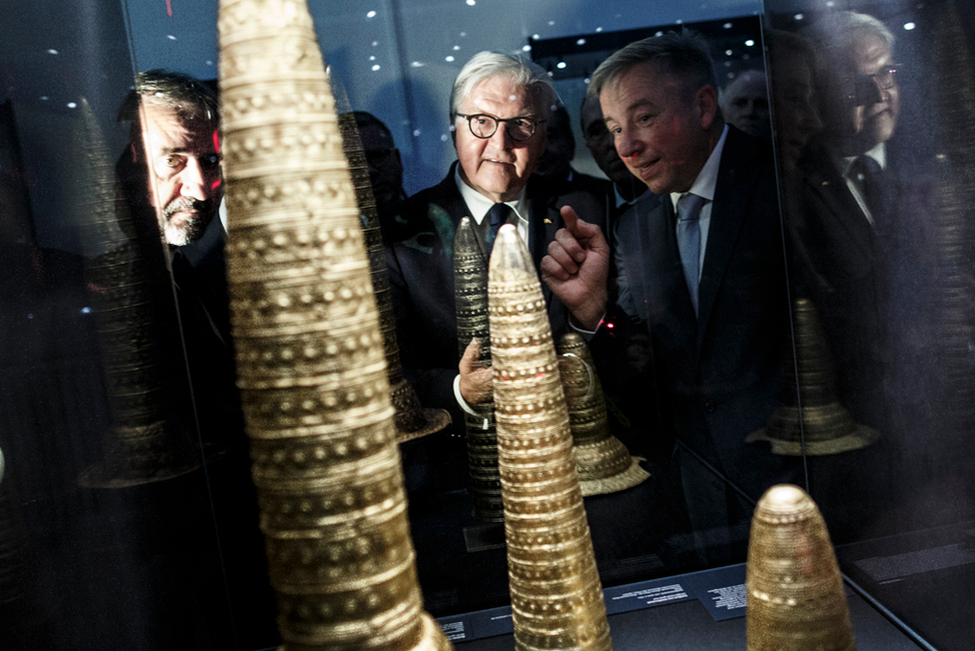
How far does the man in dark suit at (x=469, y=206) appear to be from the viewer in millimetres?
2162

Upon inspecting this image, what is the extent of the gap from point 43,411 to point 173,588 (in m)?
0.63

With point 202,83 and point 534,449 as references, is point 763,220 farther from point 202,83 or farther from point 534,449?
point 202,83

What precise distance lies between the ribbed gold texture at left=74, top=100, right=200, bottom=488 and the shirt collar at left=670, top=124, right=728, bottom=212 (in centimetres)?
145

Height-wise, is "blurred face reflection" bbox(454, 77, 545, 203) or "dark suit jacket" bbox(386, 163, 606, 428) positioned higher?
"blurred face reflection" bbox(454, 77, 545, 203)

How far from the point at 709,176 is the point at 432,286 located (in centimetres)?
89

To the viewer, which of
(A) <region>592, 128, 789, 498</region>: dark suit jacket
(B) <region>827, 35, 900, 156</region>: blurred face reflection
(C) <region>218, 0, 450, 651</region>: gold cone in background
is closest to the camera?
(C) <region>218, 0, 450, 651</region>: gold cone in background

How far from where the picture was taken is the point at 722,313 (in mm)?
2414

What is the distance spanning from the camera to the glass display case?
1.48 m

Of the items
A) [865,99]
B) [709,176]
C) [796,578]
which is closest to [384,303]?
[709,176]

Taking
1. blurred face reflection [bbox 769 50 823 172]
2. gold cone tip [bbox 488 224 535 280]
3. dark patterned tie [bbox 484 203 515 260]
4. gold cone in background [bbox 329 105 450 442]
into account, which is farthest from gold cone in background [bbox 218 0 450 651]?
blurred face reflection [bbox 769 50 823 172]

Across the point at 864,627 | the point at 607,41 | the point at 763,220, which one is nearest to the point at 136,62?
the point at 607,41

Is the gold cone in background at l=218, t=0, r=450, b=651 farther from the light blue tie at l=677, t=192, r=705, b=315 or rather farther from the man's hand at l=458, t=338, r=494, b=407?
the light blue tie at l=677, t=192, r=705, b=315

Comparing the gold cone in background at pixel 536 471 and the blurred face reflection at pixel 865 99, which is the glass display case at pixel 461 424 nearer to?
the blurred face reflection at pixel 865 99

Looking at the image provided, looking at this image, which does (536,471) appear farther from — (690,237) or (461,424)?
(690,237)
